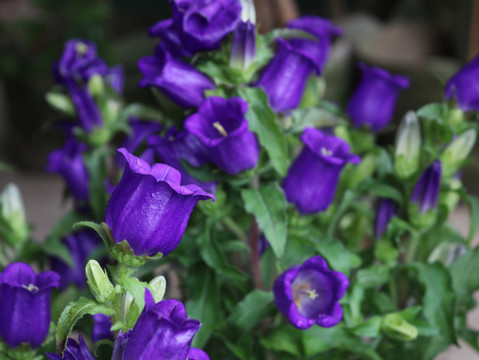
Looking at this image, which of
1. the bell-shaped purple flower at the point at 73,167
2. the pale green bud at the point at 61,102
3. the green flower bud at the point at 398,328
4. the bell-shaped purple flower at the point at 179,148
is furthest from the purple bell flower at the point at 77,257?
the green flower bud at the point at 398,328

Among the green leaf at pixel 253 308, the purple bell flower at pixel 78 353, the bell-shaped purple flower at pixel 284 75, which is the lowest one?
the green leaf at pixel 253 308

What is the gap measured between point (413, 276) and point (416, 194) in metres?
0.13

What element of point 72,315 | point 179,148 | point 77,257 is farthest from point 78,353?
point 77,257

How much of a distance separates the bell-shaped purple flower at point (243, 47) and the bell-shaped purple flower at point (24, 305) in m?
0.24

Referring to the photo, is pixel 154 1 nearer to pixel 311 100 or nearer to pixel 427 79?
pixel 427 79

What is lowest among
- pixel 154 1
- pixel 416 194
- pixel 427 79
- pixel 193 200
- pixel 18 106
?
pixel 18 106

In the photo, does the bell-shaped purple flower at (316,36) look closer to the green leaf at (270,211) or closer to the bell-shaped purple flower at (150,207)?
→ the green leaf at (270,211)

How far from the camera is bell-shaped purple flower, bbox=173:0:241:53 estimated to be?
51 cm

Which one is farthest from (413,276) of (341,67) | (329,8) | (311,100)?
(329,8)

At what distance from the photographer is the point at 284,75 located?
58 centimetres

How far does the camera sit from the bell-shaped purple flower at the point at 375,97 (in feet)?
2.43

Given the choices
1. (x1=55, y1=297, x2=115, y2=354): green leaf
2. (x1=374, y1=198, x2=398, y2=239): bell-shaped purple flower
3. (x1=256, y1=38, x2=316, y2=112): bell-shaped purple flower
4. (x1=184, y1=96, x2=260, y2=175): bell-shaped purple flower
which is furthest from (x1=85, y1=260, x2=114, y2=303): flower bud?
(x1=374, y1=198, x2=398, y2=239): bell-shaped purple flower

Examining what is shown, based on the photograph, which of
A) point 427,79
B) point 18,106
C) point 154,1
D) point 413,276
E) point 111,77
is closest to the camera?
point 413,276

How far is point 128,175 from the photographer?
1.25ft
